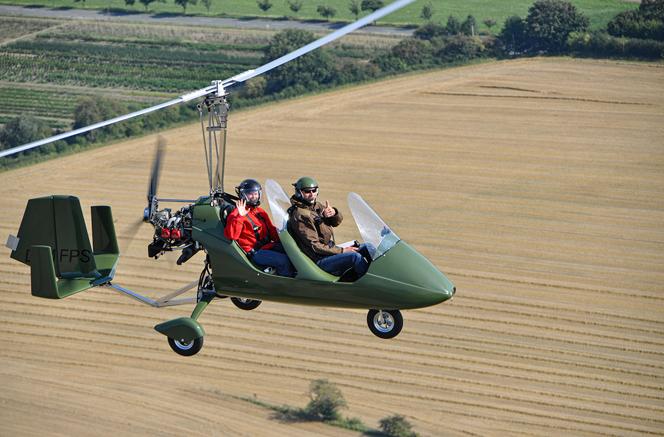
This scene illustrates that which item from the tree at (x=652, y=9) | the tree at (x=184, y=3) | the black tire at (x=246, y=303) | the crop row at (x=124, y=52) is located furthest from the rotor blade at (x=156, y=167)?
the tree at (x=184, y=3)

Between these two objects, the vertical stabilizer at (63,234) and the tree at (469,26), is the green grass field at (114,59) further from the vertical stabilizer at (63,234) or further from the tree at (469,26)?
the vertical stabilizer at (63,234)

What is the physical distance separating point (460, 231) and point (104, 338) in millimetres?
13041

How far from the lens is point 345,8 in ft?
245

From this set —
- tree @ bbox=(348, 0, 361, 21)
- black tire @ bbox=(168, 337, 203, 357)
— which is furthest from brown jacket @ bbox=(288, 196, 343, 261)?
tree @ bbox=(348, 0, 361, 21)

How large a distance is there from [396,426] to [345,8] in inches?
1967

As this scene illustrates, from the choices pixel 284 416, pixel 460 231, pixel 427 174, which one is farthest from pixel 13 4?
pixel 284 416

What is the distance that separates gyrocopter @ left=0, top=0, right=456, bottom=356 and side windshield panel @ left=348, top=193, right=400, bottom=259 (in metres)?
0.02

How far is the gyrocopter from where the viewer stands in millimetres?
17547

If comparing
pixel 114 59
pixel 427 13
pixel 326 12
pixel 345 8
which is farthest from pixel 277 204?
pixel 345 8

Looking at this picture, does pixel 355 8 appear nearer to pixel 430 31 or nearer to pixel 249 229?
pixel 430 31

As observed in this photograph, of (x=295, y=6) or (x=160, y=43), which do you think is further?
(x=295, y=6)

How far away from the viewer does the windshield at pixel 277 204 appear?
18.5 meters

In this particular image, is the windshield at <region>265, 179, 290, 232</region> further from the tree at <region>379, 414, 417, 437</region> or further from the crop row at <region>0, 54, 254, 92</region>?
the crop row at <region>0, 54, 254, 92</region>

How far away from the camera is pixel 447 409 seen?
97.3 ft
